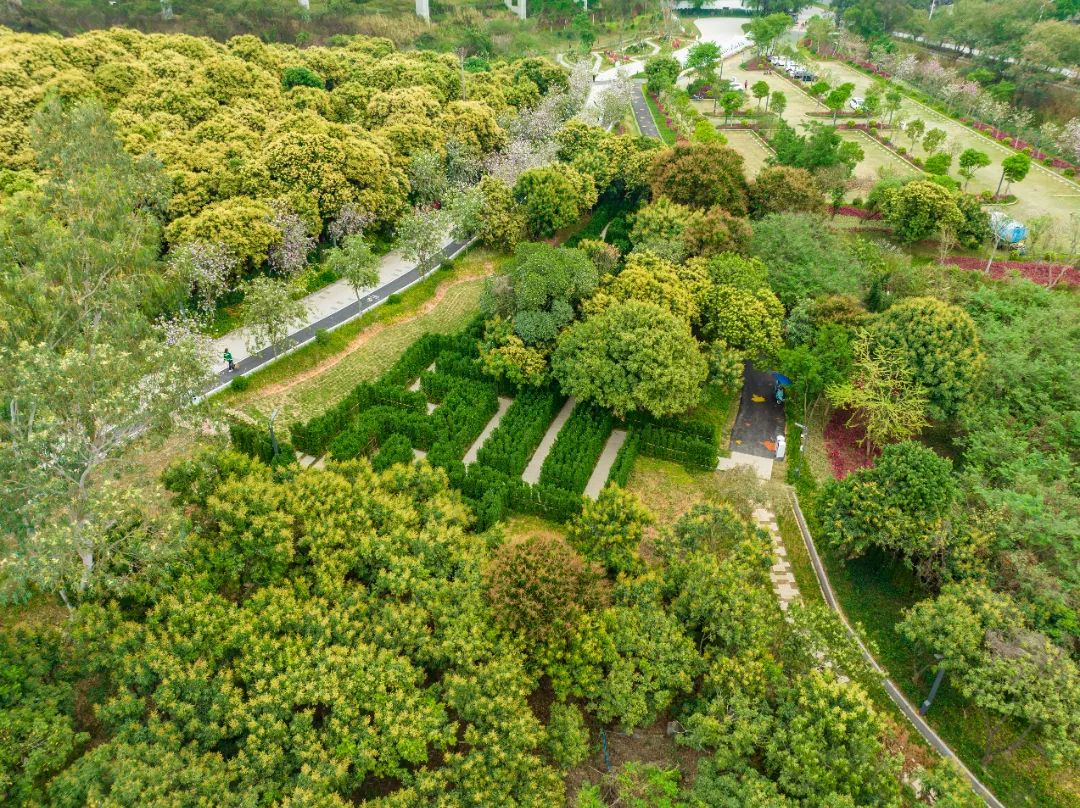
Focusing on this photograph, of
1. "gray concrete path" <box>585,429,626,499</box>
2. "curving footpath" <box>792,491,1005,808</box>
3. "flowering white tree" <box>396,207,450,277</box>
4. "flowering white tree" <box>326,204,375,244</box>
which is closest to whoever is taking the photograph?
"curving footpath" <box>792,491,1005,808</box>

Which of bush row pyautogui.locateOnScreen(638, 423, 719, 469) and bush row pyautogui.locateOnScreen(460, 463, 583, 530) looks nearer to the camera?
bush row pyautogui.locateOnScreen(460, 463, 583, 530)

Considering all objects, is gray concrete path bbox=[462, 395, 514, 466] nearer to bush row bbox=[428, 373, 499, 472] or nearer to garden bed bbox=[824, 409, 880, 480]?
bush row bbox=[428, 373, 499, 472]

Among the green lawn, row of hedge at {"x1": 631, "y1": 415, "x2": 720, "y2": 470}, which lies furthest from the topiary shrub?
the green lawn

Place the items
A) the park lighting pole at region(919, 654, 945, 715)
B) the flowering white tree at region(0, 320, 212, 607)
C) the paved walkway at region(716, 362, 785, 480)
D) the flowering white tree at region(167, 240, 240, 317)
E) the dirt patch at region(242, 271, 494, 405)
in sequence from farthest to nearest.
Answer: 1. the flowering white tree at region(167, 240, 240, 317)
2. the dirt patch at region(242, 271, 494, 405)
3. the paved walkway at region(716, 362, 785, 480)
4. the park lighting pole at region(919, 654, 945, 715)
5. the flowering white tree at region(0, 320, 212, 607)

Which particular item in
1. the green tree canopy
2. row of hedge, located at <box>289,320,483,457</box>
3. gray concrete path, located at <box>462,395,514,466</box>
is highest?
the green tree canopy

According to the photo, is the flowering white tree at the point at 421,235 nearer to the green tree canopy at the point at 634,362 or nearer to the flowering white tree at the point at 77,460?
the green tree canopy at the point at 634,362

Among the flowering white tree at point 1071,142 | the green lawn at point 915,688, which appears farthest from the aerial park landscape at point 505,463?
the flowering white tree at point 1071,142

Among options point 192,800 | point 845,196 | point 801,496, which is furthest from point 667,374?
point 845,196
